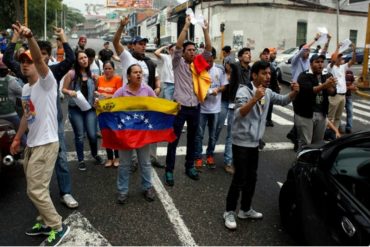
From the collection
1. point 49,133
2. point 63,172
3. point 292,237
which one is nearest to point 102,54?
point 63,172

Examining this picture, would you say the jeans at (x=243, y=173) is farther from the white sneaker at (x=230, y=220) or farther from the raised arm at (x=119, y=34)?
the raised arm at (x=119, y=34)

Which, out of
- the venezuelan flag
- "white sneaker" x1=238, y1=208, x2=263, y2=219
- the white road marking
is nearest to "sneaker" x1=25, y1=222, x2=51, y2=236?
the white road marking

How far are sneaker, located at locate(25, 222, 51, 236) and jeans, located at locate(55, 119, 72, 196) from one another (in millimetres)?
710

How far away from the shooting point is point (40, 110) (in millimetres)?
3607

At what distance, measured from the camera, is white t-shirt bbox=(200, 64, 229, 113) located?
577 cm

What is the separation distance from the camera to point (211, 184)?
17.8 feet

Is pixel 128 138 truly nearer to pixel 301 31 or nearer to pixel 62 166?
pixel 62 166

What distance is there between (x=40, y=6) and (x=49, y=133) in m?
41.6

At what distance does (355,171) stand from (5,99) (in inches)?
174

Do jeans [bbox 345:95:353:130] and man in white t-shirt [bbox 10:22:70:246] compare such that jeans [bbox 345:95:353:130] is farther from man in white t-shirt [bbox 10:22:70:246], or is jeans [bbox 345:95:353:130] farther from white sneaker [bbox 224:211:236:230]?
man in white t-shirt [bbox 10:22:70:246]

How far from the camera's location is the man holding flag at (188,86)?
5.16 meters

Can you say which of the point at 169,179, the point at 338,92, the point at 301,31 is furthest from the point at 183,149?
the point at 301,31

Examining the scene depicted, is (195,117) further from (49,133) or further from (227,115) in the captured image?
(49,133)

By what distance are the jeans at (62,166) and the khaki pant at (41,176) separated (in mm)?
699
